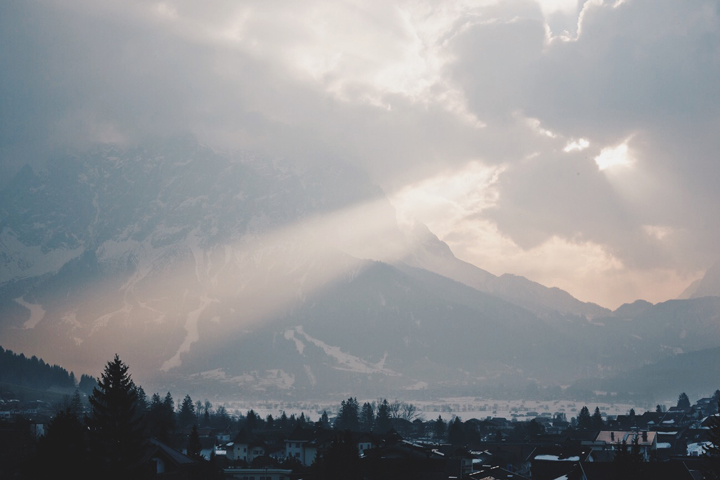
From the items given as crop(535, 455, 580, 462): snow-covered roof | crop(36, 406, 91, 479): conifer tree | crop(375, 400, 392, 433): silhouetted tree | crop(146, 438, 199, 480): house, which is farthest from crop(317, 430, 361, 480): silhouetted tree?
crop(375, 400, 392, 433): silhouetted tree

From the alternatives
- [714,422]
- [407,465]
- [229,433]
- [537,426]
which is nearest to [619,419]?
[537,426]

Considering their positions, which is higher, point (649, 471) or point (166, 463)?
point (166, 463)

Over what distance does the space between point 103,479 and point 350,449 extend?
34045 mm

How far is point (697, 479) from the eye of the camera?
91.8 meters

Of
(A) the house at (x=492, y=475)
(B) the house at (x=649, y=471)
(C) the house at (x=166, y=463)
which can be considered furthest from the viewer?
(A) the house at (x=492, y=475)

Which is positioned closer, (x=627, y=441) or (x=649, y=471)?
(x=649, y=471)

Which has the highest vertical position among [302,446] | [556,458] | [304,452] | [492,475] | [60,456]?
[60,456]

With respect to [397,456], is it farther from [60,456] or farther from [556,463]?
[60,456]

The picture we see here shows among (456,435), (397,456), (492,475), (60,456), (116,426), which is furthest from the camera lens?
(456,435)

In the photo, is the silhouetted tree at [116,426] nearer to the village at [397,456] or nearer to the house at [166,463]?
the village at [397,456]

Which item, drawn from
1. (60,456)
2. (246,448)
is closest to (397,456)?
(246,448)

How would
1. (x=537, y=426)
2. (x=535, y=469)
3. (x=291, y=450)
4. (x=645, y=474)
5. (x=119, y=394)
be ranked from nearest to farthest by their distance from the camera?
(x=119, y=394) → (x=645, y=474) → (x=535, y=469) → (x=291, y=450) → (x=537, y=426)

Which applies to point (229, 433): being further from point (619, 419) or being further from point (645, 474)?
point (645, 474)

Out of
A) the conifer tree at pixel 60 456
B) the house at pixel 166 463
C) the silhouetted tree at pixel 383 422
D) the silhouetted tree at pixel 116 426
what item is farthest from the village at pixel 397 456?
the silhouetted tree at pixel 383 422
